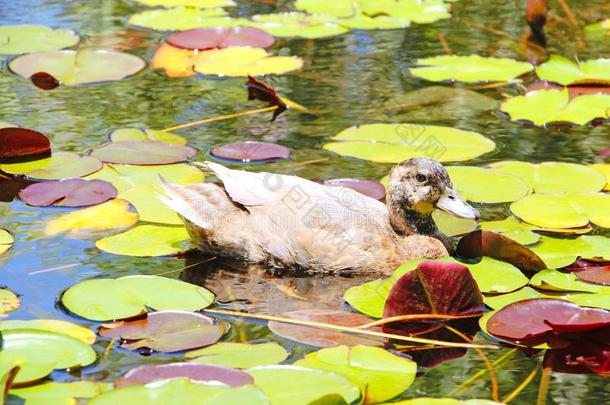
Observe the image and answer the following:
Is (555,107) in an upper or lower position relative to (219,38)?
upper

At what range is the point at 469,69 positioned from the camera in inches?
336

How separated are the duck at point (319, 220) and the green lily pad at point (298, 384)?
4.62ft


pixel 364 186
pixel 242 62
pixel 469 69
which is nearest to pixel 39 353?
pixel 364 186

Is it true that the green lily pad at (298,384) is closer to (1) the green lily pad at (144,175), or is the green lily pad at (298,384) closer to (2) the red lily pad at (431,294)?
(2) the red lily pad at (431,294)

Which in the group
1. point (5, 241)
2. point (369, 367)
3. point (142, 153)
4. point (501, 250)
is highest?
point (501, 250)

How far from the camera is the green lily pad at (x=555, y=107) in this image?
7.53 m

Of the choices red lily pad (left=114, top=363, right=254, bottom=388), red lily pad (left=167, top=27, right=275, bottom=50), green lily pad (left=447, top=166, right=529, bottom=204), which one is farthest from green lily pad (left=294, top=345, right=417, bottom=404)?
red lily pad (left=167, top=27, right=275, bottom=50)

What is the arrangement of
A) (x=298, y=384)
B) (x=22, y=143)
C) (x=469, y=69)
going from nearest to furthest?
(x=298, y=384) → (x=22, y=143) → (x=469, y=69)

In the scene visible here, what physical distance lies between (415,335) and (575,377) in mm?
704

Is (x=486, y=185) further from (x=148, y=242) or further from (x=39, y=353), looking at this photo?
(x=39, y=353)

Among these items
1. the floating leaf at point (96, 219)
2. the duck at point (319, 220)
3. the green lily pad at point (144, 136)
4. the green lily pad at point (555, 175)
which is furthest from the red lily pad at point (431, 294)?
the green lily pad at point (144, 136)

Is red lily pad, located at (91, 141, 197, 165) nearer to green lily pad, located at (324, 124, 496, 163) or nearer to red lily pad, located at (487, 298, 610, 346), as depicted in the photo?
green lily pad, located at (324, 124, 496, 163)

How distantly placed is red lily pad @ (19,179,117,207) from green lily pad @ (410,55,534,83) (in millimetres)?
3045

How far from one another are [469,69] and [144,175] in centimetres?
305
